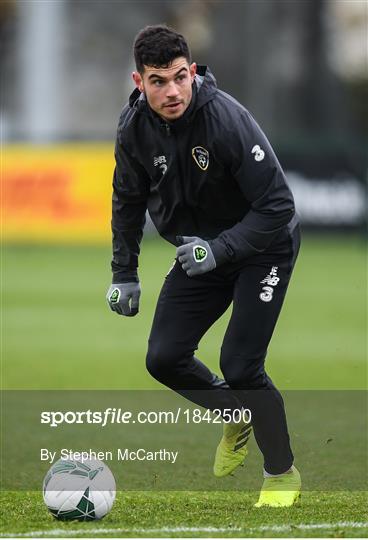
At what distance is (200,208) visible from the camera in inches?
255

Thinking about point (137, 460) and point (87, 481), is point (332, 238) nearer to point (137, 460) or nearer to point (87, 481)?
point (137, 460)

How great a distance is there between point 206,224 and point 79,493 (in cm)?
154

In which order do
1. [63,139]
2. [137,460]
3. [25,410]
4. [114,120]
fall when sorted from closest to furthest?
[137,460]
[25,410]
[63,139]
[114,120]

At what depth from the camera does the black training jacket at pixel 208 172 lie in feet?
20.3

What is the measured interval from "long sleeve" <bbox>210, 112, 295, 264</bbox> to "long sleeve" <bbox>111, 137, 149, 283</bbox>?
0.56m

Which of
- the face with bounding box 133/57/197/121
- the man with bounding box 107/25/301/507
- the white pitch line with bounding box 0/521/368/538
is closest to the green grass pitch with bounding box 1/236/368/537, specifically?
the white pitch line with bounding box 0/521/368/538

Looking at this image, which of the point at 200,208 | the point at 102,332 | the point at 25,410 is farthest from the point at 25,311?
the point at 200,208

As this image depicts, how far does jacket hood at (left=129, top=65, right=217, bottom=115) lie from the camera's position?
625cm

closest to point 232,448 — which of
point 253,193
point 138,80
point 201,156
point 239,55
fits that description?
point 253,193

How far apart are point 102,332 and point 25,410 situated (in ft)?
14.2

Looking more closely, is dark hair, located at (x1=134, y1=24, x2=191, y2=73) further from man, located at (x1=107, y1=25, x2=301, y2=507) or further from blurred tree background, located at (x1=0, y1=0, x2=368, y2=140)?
blurred tree background, located at (x1=0, y1=0, x2=368, y2=140)

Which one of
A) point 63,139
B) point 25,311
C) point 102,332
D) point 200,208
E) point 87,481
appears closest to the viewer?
point 87,481

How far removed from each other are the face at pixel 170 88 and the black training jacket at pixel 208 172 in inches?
2.9

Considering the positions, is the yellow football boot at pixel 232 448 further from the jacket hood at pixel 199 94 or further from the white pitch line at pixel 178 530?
the jacket hood at pixel 199 94
